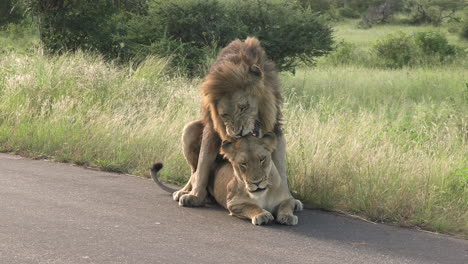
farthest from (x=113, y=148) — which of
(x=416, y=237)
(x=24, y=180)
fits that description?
(x=416, y=237)

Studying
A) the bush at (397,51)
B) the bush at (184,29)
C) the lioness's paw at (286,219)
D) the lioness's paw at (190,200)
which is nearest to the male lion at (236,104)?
the lioness's paw at (190,200)

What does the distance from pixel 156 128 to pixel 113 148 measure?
27.2 inches

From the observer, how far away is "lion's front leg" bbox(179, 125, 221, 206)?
6.69 m

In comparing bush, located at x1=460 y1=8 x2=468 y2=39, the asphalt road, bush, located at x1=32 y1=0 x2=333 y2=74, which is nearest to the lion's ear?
the asphalt road

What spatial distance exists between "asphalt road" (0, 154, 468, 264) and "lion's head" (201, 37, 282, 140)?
83cm

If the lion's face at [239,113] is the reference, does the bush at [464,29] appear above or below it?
below

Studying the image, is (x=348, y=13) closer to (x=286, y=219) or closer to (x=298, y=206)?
(x=298, y=206)

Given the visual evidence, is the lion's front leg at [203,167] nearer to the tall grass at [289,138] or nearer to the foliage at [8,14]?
the tall grass at [289,138]

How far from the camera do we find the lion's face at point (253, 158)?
5906 millimetres

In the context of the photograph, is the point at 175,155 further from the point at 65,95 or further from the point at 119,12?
the point at 119,12

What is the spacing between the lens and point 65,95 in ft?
36.8

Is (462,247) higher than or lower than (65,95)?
higher

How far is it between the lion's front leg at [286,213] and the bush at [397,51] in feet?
68.7

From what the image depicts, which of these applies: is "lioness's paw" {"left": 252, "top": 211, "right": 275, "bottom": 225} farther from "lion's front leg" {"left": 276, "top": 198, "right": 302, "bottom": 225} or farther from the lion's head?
the lion's head
